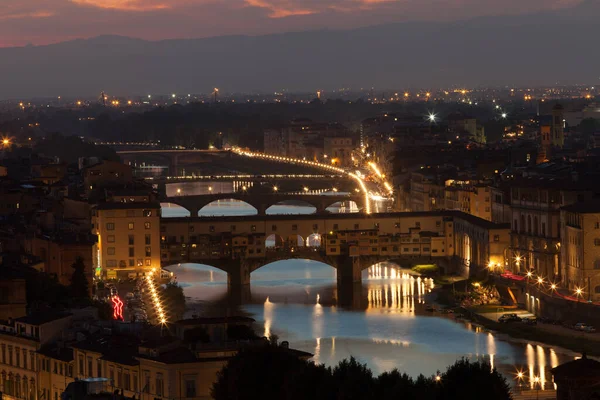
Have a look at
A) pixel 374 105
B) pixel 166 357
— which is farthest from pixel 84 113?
pixel 166 357

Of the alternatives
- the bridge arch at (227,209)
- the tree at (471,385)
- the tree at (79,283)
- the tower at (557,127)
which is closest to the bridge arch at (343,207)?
the bridge arch at (227,209)

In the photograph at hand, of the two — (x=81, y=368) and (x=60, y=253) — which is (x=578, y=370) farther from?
(x=60, y=253)

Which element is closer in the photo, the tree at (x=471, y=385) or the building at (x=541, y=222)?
the tree at (x=471, y=385)

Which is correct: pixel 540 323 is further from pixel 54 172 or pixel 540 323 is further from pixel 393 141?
pixel 393 141

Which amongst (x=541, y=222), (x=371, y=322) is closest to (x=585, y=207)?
(x=541, y=222)

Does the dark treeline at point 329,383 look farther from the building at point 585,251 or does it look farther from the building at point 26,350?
the building at point 585,251
